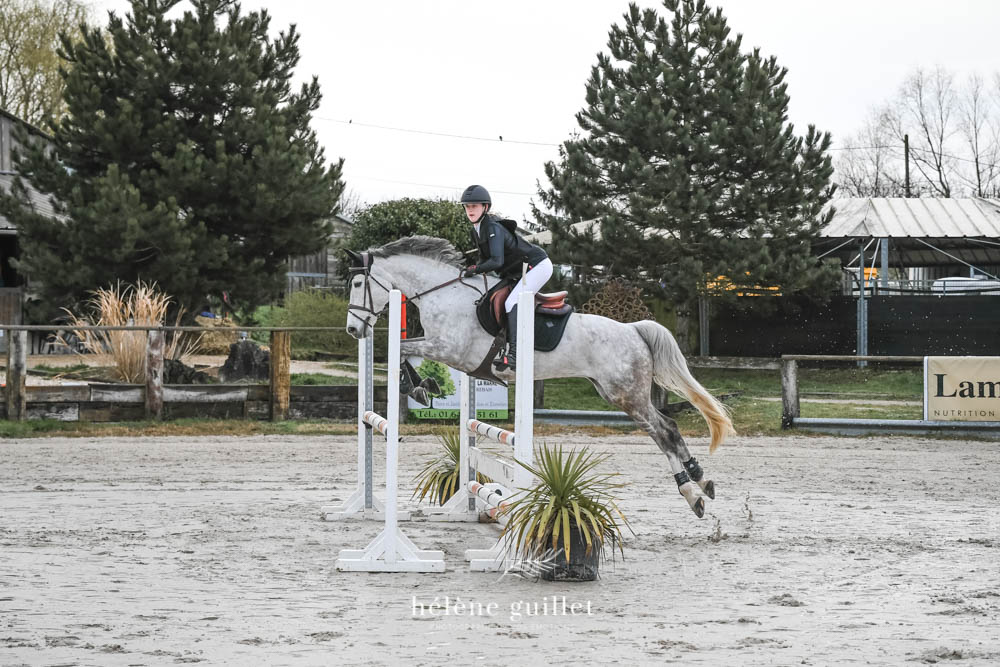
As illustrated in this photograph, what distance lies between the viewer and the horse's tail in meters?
7.88

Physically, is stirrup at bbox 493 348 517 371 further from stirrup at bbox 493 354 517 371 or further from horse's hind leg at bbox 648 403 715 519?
horse's hind leg at bbox 648 403 715 519

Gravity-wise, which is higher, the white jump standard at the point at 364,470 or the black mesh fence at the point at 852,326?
the black mesh fence at the point at 852,326

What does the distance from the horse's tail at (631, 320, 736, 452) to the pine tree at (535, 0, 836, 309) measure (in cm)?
1167

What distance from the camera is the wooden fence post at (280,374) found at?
49.6 ft

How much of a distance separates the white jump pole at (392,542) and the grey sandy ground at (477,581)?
0.42 feet

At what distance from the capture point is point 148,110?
63.5 feet

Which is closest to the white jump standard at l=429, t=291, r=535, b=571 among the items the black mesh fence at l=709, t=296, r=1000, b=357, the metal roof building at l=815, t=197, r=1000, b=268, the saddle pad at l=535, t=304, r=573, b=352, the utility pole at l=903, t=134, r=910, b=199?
the saddle pad at l=535, t=304, r=573, b=352

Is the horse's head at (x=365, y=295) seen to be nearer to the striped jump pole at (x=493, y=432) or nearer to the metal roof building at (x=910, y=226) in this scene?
the striped jump pole at (x=493, y=432)

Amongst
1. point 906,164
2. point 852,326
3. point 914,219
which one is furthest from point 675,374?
point 906,164

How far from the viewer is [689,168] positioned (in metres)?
20.4

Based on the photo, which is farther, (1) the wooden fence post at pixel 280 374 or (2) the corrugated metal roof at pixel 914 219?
(2) the corrugated metal roof at pixel 914 219

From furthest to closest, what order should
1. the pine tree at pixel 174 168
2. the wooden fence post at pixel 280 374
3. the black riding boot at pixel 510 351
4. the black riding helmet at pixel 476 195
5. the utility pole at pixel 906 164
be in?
the utility pole at pixel 906 164 → the pine tree at pixel 174 168 → the wooden fence post at pixel 280 374 → the black riding boot at pixel 510 351 → the black riding helmet at pixel 476 195

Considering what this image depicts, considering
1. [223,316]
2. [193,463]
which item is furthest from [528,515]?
[223,316]

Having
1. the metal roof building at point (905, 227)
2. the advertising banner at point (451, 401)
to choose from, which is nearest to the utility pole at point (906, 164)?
the metal roof building at point (905, 227)
